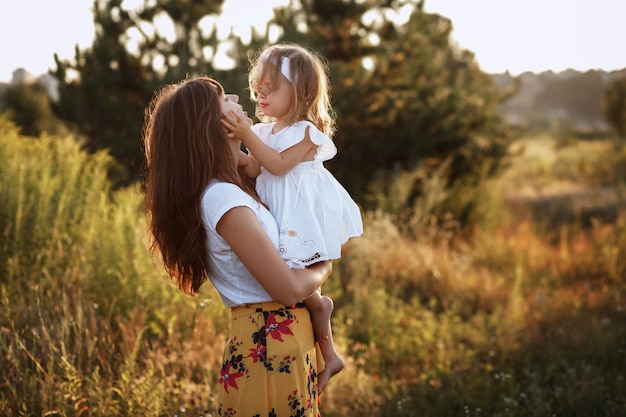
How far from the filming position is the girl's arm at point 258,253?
210cm

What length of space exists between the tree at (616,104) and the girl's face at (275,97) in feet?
85.7

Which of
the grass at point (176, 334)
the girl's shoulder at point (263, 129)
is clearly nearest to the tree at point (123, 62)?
the grass at point (176, 334)

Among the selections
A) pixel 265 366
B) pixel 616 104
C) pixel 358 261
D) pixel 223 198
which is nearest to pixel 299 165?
pixel 223 198

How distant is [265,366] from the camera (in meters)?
2.22

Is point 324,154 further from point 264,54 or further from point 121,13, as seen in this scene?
point 121,13

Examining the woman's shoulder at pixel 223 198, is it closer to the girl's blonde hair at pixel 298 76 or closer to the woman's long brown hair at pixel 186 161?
the woman's long brown hair at pixel 186 161

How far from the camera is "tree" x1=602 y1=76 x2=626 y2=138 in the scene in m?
26.2

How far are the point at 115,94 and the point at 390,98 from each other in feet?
16.6

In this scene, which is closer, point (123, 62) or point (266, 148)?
point (266, 148)

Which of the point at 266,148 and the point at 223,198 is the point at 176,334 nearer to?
the point at 266,148

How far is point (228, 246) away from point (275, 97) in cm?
77

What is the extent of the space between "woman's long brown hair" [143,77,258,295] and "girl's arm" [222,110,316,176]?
0.05 metres

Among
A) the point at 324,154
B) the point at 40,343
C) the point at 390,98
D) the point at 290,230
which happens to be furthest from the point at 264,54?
the point at 390,98

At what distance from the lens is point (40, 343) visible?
3670mm
